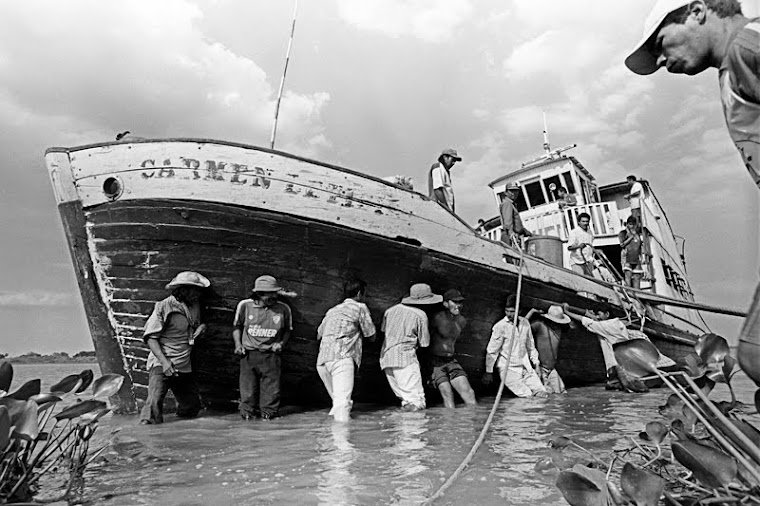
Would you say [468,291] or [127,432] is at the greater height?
[468,291]

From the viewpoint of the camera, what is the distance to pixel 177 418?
5199mm

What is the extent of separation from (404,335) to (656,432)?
353cm

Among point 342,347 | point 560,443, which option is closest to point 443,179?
point 342,347

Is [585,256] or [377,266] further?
[585,256]

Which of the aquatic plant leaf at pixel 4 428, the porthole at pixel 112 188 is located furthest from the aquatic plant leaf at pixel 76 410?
the porthole at pixel 112 188

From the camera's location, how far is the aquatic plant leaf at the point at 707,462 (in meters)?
1.47

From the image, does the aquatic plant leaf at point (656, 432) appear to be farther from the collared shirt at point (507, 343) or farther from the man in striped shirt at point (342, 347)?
the collared shirt at point (507, 343)

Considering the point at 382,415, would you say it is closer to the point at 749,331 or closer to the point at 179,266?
the point at 179,266

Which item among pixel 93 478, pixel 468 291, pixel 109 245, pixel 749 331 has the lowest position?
pixel 93 478

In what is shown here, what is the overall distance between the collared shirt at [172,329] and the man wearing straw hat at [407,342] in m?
1.94

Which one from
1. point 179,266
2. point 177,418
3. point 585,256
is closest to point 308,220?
point 179,266

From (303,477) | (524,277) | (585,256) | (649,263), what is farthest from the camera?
(649,263)

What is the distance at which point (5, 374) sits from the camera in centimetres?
235

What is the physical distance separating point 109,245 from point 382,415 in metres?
3.13
